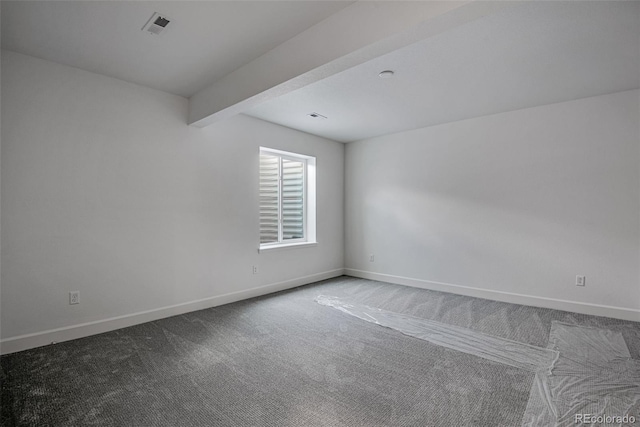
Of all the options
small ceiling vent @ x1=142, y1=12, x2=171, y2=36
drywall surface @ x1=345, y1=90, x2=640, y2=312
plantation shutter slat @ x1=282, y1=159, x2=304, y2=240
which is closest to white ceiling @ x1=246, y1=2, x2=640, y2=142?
drywall surface @ x1=345, y1=90, x2=640, y2=312

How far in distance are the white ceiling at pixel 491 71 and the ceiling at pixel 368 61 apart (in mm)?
11

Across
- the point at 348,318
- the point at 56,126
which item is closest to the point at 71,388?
the point at 56,126

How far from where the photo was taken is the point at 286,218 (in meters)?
5.16

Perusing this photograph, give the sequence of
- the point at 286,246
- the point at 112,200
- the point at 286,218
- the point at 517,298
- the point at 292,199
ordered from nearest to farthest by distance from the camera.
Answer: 1. the point at 112,200
2. the point at 517,298
3. the point at 286,246
4. the point at 286,218
5. the point at 292,199

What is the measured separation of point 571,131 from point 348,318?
3.51 metres

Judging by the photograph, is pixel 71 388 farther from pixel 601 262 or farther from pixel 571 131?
pixel 571 131

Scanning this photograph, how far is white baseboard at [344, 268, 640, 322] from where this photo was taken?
3.45 m

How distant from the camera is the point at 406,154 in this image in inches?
200

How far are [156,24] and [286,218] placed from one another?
333 centimetres

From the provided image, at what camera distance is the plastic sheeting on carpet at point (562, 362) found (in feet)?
6.16

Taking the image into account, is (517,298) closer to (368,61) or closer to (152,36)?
(368,61)

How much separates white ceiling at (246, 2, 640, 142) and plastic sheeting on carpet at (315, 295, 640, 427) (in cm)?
253

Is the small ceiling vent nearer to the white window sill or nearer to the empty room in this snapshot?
the empty room

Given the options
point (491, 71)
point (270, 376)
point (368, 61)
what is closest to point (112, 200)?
point (270, 376)
